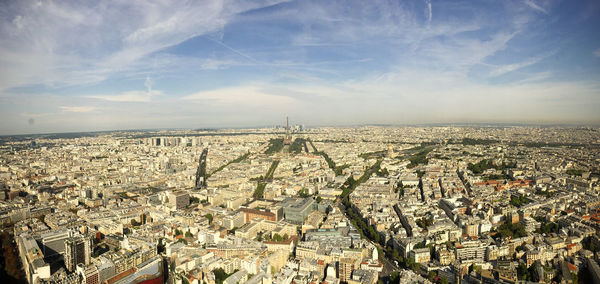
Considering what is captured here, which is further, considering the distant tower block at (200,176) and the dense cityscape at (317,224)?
the distant tower block at (200,176)

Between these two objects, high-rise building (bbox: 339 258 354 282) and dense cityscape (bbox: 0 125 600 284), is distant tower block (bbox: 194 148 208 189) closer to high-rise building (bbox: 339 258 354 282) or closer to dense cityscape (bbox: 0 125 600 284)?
dense cityscape (bbox: 0 125 600 284)

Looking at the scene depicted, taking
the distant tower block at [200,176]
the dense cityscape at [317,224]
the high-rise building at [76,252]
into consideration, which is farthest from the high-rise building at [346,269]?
the distant tower block at [200,176]

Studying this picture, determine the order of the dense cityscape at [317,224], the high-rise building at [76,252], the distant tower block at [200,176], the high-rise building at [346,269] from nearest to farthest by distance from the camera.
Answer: the high-rise building at [346,269] → the dense cityscape at [317,224] → the high-rise building at [76,252] → the distant tower block at [200,176]

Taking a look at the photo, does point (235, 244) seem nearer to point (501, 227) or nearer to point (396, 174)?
point (501, 227)

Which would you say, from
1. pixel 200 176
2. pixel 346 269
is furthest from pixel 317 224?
pixel 200 176

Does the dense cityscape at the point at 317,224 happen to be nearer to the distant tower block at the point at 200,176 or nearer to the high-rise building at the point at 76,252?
the high-rise building at the point at 76,252
